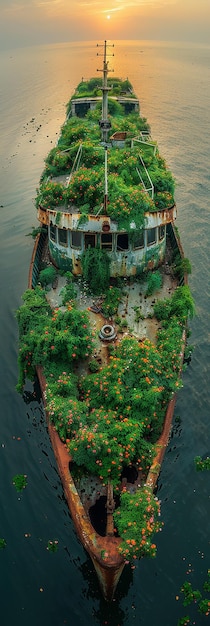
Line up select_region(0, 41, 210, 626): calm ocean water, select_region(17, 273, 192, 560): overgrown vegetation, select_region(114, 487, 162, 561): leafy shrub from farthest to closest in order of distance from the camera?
select_region(0, 41, 210, 626): calm ocean water
select_region(17, 273, 192, 560): overgrown vegetation
select_region(114, 487, 162, 561): leafy shrub

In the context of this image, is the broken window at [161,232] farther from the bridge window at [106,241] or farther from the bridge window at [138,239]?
the bridge window at [106,241]

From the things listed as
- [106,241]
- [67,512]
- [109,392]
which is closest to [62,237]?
[106,241]

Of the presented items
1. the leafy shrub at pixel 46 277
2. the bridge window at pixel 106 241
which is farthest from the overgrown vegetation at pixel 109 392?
the bridge window at pixel 106 241

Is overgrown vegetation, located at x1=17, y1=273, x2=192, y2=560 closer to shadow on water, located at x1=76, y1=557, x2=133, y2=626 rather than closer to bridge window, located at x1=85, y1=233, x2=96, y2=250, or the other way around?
shadow on water, located at x1=76, y1=557, x2=133, y2=626

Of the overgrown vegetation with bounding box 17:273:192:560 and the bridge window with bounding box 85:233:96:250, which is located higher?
the bridge window with bounding box 85:233:96:250

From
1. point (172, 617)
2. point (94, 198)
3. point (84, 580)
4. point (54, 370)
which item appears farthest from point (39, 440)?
point (94, 198)

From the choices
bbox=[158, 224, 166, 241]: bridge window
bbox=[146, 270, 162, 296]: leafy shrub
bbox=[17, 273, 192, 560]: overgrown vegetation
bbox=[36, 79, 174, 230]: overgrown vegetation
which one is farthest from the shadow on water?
bbox=[158, 224, 166, 241]: bridge window
